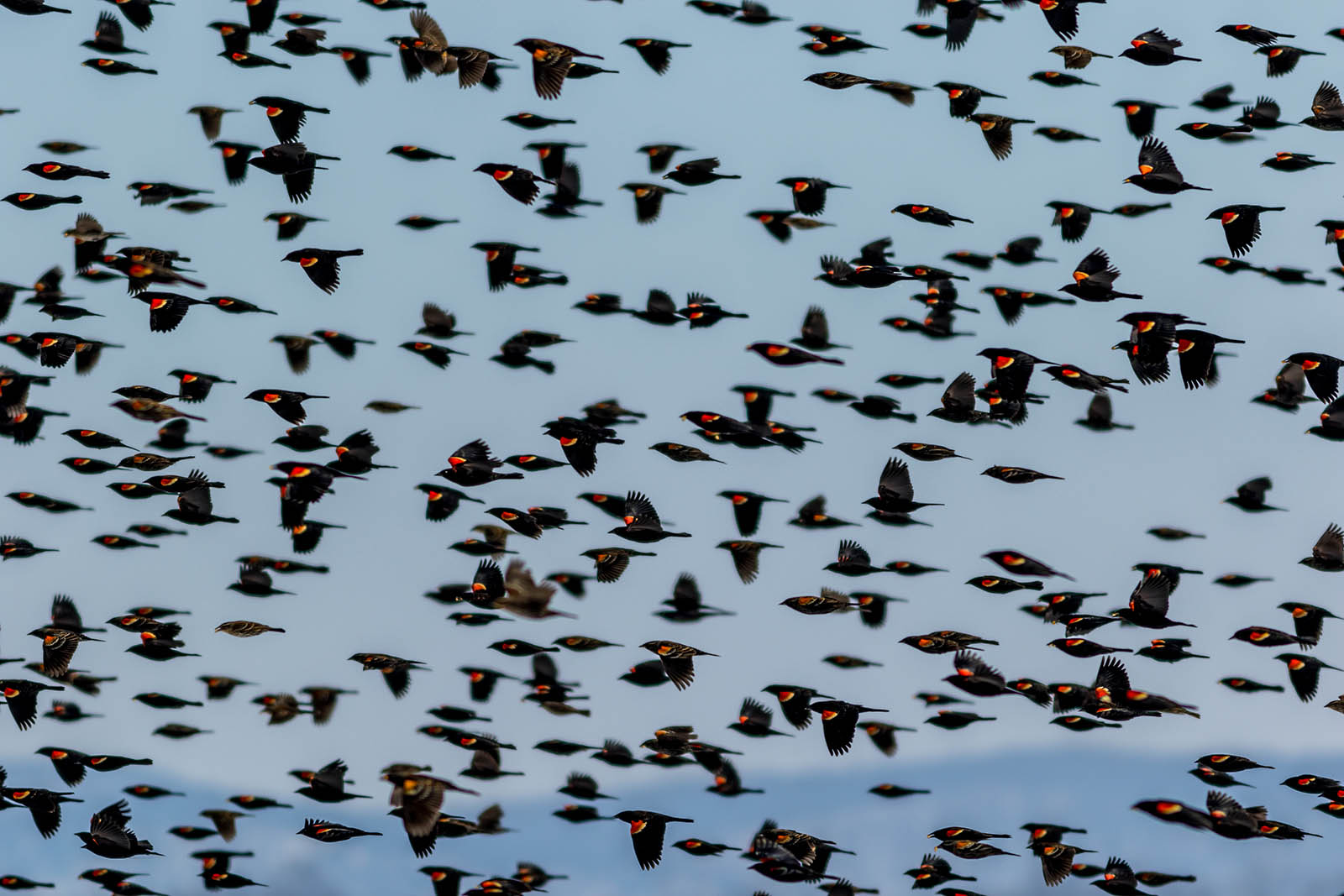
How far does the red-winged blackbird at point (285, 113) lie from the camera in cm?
4209

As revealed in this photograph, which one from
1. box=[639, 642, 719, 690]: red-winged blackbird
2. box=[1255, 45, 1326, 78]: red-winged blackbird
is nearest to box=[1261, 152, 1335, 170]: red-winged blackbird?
box=[1255, 45, 1326, 78]: red-winged blackbird

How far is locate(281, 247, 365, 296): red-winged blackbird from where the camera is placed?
137 ft

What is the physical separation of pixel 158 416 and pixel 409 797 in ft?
39.8

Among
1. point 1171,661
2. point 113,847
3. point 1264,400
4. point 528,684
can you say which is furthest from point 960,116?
point 113,847

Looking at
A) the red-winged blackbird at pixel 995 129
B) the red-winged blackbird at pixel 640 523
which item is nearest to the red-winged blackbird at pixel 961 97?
the red-winged blackbird at pixel 995 129

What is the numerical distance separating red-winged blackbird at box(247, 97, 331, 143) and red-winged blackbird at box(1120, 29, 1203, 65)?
1733cm

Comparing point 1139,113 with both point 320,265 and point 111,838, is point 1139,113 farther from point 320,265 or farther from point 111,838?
point 111,838

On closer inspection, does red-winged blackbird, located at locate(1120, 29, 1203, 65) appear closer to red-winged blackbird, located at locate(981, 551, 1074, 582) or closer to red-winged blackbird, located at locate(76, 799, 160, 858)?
red-winged blackbird, located at locate(981, 551, 1074, 582)

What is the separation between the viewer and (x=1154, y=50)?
41062mm

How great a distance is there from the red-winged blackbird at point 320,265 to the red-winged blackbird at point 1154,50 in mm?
17462

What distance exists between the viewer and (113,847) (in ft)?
135

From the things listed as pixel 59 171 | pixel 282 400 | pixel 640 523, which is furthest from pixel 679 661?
pixel 59 171

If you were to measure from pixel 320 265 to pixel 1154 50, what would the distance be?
60.3 feet

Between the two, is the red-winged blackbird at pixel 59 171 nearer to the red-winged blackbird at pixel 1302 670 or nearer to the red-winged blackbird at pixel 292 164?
the red-winged blackbird at pixel 292 164
